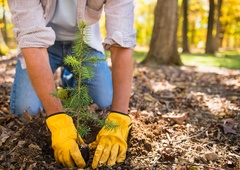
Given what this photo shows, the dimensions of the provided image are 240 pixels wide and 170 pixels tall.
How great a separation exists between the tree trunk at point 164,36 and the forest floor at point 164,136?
122 inches

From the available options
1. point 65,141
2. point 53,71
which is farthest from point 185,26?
point 65,141

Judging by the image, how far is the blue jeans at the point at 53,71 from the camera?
7.46ft

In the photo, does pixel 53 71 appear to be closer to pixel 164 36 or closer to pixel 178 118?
pixel 178 118

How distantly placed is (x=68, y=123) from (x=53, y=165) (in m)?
0.22

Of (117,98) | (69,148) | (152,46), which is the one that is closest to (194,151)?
(117,98)

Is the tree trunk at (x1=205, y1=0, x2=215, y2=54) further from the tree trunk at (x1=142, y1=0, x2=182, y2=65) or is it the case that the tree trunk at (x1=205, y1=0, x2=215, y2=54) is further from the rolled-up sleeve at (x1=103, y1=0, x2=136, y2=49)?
the rolled-up sleeve at (x1=103, y1=0, x2=136, y2=49)

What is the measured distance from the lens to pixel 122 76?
1.71 meters

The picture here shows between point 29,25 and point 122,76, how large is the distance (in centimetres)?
61

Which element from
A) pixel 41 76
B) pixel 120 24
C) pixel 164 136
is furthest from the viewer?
pixel 164 136

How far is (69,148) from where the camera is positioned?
1375mm

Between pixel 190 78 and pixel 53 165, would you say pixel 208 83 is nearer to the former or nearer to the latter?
pixel 190 78

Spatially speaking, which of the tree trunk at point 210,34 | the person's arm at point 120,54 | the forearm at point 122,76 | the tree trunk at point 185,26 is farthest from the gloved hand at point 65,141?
the tree trunk at point 210,34

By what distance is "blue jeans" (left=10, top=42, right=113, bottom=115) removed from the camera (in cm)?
227

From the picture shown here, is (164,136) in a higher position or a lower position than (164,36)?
lower
